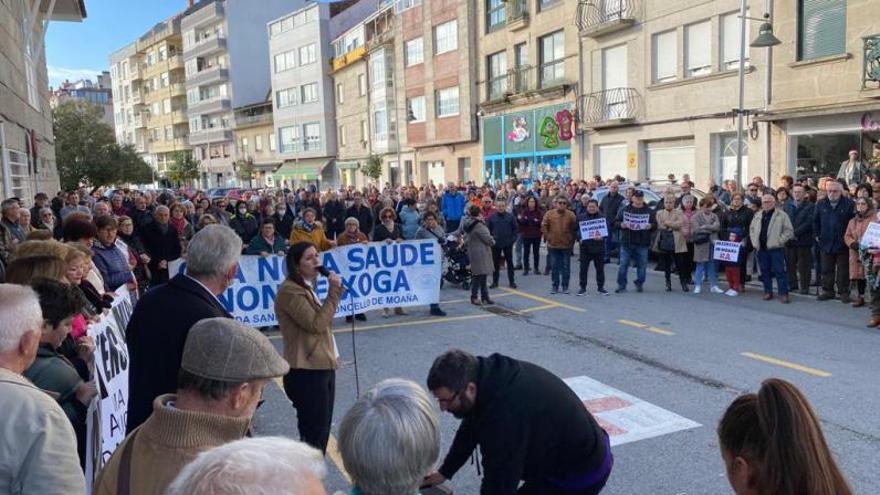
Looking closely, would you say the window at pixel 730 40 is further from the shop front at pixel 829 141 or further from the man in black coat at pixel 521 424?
the man in black coat at pixel 521 424

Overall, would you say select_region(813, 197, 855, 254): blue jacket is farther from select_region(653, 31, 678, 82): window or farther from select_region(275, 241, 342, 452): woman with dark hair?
select_region(653, 31, 678, 82): window

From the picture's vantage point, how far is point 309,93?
55.9 metres

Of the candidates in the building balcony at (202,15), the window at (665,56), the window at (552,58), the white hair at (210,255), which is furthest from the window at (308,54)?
the white hair at (210,255)

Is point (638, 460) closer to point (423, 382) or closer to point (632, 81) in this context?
point (423, 382)

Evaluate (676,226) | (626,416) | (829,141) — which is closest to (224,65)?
(829,141)

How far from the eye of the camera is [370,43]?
148ft

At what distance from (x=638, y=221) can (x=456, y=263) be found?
356 centimetres

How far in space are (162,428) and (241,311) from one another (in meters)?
7.54

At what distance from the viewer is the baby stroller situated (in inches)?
536

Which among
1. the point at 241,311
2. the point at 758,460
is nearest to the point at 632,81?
the point at 241,311

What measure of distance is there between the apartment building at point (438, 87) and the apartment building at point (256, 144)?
83.0 feet

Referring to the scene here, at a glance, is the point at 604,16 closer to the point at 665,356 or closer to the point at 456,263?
the point at 456,263

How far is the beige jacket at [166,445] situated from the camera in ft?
7.02

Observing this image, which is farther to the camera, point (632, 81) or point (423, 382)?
point (632, 81)
